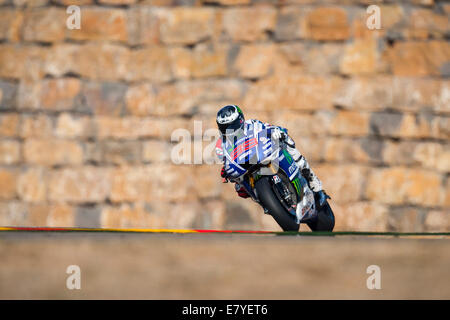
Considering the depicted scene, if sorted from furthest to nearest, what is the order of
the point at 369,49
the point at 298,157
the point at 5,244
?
the point at 369,49, the point at 298,157, the point at 5,244

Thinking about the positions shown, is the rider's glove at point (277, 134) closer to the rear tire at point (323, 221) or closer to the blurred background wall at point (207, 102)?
the rear tire at point (323, 221)

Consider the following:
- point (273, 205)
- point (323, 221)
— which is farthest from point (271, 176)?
point (323, 221)

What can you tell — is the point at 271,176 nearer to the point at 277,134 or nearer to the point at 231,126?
the point at 277,134

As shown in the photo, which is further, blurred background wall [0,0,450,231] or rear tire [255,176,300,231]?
blurred background wall [0,0,450,231]

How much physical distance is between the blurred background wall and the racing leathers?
2133 millimetres

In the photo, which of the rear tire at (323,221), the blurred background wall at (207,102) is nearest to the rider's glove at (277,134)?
the rear tire at (323,221)

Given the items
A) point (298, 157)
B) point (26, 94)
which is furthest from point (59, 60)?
point (298, 157)

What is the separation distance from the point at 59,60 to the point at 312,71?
11.3ft

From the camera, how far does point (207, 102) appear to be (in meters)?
9.07

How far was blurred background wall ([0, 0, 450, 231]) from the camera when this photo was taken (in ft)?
29.4

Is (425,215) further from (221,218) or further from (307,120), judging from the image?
(221,218)

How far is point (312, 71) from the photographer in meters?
8.96

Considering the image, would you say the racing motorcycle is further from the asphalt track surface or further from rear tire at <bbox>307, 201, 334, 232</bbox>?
the asphalt track surface

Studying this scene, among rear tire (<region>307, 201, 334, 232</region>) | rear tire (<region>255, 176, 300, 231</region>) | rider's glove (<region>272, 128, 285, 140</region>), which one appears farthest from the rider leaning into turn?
rear tire (<region>307, 201, 334, 232</region>)
